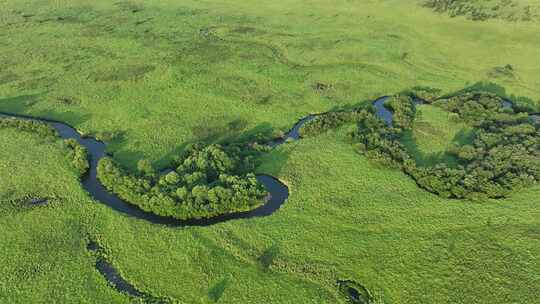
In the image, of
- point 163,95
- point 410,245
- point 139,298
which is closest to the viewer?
point 139,298

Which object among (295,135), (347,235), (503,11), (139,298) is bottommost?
(139,298)

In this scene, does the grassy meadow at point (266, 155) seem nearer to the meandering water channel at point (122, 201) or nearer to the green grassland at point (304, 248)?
the green grassland at point (304, 248)

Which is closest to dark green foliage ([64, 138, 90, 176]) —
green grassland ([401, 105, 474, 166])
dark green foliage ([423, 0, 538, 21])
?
green grassland ([401, 105, 474, 166])

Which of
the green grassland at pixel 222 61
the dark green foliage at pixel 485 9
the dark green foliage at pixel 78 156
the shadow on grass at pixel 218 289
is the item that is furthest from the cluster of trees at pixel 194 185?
the dark green foliage at pixel 485 9

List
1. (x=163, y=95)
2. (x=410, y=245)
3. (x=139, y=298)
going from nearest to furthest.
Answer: (x=139, y=298), (x=410, y=245), (x=163, y=95)

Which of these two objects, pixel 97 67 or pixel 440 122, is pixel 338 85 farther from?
pixel 97 67

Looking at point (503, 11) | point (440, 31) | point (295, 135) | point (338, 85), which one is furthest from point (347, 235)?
point (503, 11)
